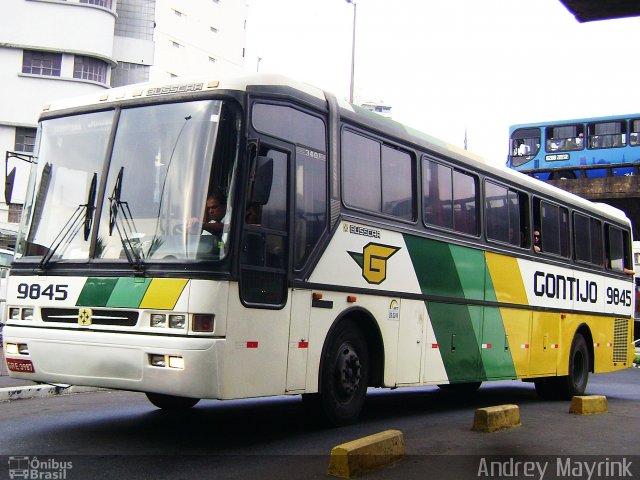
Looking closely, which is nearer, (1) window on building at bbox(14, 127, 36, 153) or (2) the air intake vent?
(2) the air intake vent

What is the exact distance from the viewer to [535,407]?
12438 millimetres

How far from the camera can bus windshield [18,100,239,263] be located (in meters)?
7.17

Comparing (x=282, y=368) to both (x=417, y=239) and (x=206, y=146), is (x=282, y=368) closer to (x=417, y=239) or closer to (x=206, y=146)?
(x=206, y=146)

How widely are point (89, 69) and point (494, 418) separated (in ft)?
105

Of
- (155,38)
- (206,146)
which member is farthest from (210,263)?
(155,38)

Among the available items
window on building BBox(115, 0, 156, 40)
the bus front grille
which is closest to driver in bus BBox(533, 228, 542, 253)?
the bus front grille

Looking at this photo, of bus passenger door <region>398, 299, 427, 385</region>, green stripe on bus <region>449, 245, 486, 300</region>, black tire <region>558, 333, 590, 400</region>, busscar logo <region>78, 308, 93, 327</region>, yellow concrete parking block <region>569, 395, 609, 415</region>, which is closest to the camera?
busscar logo <region>78, 308, 93, 327</region>

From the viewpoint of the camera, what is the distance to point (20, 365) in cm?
766

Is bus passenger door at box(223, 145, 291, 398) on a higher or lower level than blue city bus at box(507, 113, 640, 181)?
lower

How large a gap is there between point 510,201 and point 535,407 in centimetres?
309

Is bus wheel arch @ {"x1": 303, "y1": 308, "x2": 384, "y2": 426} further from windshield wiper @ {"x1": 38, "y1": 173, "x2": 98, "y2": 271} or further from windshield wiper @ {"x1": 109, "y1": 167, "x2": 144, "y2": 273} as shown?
windshield wiper @ {"x1": 38, "y1": 173, "x2": 98, "y2": 271}

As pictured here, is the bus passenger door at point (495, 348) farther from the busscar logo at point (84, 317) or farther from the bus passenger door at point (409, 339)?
the busscar logo at point (84, 317)

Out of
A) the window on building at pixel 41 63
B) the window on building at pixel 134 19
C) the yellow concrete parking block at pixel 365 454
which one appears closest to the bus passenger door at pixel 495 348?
the yellow concrete parking block at pixel 365 454

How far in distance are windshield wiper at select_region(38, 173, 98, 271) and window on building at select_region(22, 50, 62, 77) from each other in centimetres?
3051
